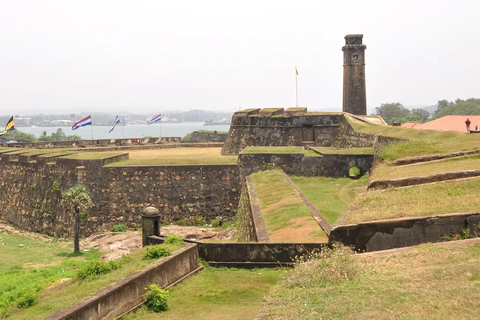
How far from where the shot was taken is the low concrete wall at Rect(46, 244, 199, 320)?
309 inches

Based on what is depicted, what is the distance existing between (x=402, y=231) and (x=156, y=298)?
13.4 ft

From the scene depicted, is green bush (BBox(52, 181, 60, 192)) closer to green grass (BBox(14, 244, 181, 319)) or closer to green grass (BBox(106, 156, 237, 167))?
green grass (BBox(106, 156, 237, 167))

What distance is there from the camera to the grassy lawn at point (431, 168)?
12441mm

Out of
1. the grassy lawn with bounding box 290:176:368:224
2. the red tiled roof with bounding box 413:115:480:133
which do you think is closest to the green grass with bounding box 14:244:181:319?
the grassy lawn with bounding box 290:176:368:224

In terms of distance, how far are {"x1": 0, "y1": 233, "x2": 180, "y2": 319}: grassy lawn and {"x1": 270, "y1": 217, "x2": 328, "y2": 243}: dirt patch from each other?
220cm

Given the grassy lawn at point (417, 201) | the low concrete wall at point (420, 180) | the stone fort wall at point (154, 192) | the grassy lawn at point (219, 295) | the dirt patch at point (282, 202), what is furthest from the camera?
the stone fort wall at point (154, 192)

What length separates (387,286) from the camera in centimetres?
664

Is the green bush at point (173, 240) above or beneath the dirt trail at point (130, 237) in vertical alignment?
above

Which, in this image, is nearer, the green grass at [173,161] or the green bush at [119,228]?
the green bush at [119,228]

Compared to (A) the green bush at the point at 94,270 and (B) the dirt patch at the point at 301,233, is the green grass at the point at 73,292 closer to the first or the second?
(A) the green bush at the point at 94,270

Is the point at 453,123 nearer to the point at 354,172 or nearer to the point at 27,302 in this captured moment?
the point at 354,172

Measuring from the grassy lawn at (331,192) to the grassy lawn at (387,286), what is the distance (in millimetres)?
4743

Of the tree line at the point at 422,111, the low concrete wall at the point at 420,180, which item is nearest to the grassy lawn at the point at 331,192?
the low concrete wall at the point at 420,180

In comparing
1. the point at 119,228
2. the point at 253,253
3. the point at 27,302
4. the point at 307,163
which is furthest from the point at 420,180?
the point at 119,228
